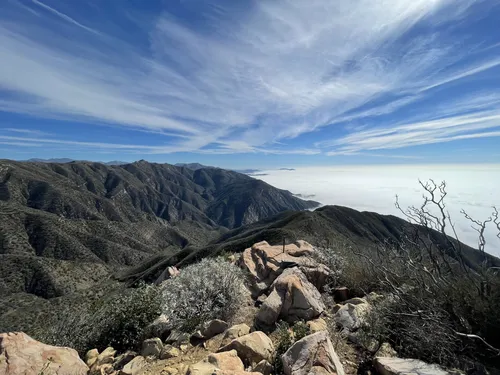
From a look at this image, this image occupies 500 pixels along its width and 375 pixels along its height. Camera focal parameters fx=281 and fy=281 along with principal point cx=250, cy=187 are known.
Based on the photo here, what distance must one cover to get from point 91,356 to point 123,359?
0.96m

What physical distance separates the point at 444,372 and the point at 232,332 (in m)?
3.90

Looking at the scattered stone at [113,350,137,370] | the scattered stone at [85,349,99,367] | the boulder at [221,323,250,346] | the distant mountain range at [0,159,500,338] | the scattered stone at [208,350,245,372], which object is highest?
the scattered stone at [208,350,245,372]

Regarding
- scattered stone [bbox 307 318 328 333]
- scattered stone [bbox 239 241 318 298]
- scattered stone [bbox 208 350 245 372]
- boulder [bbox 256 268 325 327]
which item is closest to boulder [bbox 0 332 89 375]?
scattered stone [bbox 208 350 245 372]

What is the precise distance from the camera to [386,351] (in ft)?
17.2

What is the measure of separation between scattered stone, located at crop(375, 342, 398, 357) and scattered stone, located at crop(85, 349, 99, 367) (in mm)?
5823

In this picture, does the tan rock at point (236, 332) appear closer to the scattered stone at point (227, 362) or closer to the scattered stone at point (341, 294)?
the scattered stone at point (227, 362)

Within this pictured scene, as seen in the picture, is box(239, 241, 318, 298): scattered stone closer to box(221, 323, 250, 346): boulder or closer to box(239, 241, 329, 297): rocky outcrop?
box(239, 241, 329, 297): rocky outcrop

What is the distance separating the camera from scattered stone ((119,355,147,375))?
514 cm

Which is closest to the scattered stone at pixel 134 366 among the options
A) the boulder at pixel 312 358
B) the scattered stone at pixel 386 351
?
the boulder at pixel 312 358

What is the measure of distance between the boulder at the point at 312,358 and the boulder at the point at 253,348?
1.77ft

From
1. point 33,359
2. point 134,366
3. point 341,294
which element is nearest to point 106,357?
point 134,366

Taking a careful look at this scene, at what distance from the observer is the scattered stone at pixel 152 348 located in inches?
232

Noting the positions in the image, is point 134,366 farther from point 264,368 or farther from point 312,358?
point 312,358

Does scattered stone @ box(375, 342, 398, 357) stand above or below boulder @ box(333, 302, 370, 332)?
below
